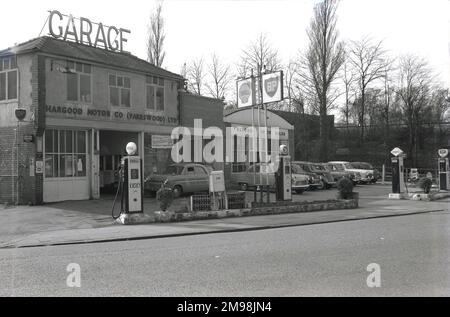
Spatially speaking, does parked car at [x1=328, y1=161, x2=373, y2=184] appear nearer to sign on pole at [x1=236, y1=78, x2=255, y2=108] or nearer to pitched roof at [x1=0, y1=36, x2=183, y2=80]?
pitched roof at [x1=0, y1=36, x2=183, y2=80]

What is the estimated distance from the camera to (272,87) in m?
20.1

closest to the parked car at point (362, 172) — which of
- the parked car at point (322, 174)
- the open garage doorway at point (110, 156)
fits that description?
the parked car at point (322, 174)

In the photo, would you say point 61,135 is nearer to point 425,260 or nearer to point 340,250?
point 340,250

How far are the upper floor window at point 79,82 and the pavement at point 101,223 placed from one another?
4559 millimetres

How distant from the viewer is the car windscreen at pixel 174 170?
2295 centimetres

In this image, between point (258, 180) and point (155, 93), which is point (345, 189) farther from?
point (155, 93)

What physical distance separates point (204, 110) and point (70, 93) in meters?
8.93

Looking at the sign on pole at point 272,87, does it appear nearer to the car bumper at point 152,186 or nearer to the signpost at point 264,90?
the signpost at point 264,90

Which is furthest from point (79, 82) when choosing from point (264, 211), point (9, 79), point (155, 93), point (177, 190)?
point (264, 211)

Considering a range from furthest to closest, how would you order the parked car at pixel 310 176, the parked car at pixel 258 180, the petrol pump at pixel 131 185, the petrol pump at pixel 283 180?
1. the parked car at pixel 310 176
2. the parked car at pixel 258 180
3. the petrol pump at pixel 283 180
4. the petrol pump at pixel 131 185

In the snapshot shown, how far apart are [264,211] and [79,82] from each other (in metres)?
9.85

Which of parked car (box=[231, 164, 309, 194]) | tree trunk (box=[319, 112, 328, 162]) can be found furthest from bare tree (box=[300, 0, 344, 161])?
parked car (box=[231, 164, 309, 194])

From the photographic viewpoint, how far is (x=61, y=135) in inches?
811

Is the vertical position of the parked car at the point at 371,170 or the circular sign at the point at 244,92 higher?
the circular sign at the point at 244,92
